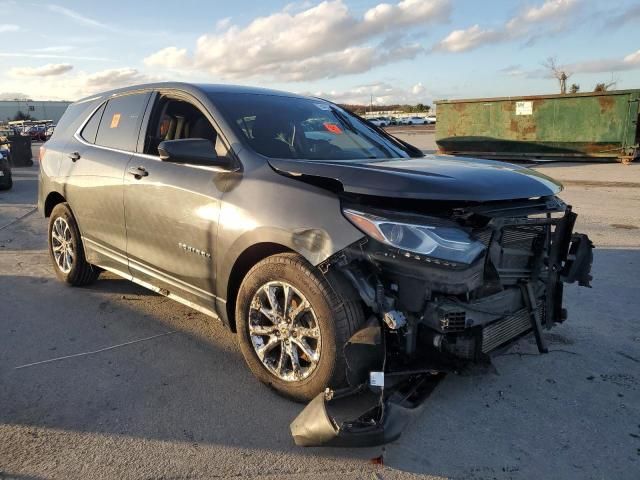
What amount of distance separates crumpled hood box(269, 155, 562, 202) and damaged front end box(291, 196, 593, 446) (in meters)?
0.09

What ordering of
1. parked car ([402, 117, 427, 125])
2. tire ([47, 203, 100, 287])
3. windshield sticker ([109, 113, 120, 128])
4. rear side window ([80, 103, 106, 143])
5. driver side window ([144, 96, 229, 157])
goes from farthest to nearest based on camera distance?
parked car ([402, 117, 427, 125])
tire ([47, 203, 100, 287])
rear side window ([80, 103, 106, 143])
windshield sticker ([109, 113, 120, 128])
driver side window ([144, 96, 229, 157])

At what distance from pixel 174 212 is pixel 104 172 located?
3.90ft

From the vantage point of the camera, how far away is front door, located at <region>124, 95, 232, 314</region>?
357 centimetres

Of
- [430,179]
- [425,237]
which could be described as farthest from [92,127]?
[425,237]

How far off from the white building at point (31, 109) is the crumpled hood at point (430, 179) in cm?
11385

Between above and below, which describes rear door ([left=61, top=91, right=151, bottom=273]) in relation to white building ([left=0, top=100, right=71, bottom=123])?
below

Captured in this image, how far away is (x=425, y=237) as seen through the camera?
276cm

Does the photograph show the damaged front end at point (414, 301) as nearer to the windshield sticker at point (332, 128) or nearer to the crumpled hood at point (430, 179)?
the crumpled hood at point (430, 179)

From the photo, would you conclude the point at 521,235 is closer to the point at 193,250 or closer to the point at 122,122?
the point at 193,250

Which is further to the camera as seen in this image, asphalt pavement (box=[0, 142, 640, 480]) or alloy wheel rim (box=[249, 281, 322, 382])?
alloy wheel rim (box=[249, 281, 322, 382])

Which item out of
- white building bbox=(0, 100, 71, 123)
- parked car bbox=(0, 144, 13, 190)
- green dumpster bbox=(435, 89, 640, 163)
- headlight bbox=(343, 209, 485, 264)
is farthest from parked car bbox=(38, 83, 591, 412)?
white building bbox=(0, 100, 71, 123)

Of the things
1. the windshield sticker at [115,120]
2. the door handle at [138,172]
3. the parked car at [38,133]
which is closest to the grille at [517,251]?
the door handle at [138,172]

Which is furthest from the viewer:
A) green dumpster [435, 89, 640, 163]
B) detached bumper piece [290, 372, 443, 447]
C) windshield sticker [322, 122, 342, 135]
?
green dumpster [435, 89, 640, 163]

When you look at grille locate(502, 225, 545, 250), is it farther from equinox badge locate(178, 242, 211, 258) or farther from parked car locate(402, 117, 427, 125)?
parked car locate(402, 117, 427, 125)
